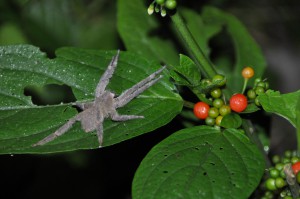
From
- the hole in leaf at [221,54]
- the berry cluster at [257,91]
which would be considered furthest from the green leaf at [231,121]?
the hole in leaf at [221,54]

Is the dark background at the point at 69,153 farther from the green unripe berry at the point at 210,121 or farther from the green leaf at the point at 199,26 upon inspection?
the green unripe berry at the point at 210,121

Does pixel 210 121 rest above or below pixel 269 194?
above

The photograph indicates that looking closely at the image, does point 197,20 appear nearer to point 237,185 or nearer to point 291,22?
point 237,185

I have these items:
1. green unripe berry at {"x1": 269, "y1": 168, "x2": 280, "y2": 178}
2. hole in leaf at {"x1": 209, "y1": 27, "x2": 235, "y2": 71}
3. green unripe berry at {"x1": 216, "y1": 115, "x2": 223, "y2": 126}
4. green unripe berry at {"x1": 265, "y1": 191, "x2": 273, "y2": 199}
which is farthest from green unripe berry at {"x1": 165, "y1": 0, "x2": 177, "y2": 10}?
hole in leaf at {"x1": 209, "y1": 27, "x2": 235, "y2": 71}

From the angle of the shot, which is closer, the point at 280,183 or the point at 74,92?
the point at 280,183

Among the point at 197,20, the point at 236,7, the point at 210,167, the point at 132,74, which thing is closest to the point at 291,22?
the point at 236,7

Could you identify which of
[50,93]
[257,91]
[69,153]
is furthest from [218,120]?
[50,93]

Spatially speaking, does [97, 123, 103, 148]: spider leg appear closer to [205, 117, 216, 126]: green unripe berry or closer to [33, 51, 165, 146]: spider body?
[33, 51, 165, 146]: spider body

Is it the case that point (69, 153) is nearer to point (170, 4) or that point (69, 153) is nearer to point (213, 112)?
point (213, 112)
